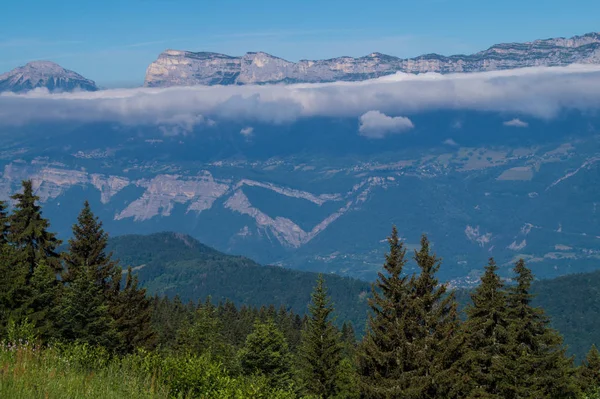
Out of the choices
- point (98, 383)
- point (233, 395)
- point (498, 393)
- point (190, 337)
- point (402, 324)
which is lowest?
point (190, 337)

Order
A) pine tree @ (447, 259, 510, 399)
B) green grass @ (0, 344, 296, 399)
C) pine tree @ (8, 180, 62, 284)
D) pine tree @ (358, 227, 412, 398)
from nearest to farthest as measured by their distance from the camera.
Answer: green grass @ (0, 344, 296, 399) < pine tree @ (358, 227, 412, 398) < pine tree @ (447, 259, 510, 399) < pine tree @ (8, 180, 62, 284)

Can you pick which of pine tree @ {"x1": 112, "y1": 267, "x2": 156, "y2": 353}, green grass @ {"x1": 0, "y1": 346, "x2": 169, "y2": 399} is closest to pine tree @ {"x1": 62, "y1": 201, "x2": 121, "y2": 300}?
pine tree @ {"x1": 112, "y1": 267, "x2": 156, "y2": 353}

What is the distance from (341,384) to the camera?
4447 cm

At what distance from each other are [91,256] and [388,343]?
23504 millimetres

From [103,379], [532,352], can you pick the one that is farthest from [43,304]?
[532,352]

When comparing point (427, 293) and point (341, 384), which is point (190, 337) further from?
point (427, 293)

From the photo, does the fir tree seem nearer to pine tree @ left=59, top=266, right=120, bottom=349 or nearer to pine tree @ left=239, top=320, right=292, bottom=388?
pine tree @ left=59, top=266, right=120, bottom=349

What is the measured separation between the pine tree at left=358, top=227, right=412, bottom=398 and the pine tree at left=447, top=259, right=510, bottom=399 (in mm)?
5317

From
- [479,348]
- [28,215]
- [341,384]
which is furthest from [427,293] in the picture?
[28,215]

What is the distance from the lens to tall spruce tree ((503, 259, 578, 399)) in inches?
1473

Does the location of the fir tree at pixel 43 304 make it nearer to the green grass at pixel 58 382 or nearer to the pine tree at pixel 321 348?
the green grass at pixel 58 382

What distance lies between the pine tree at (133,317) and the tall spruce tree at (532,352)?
923 inches

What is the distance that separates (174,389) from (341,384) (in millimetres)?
30160

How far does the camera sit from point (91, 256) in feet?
148
